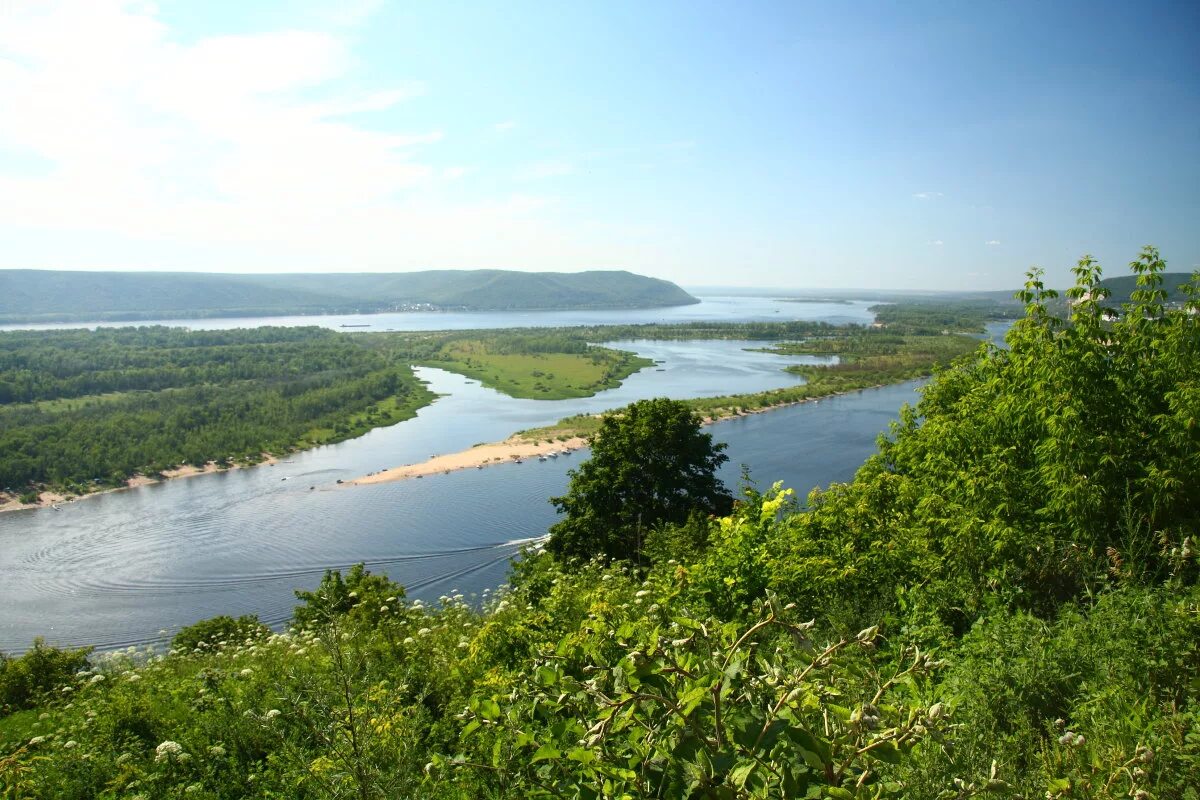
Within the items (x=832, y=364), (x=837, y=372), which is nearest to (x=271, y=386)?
(x=837, y=372)

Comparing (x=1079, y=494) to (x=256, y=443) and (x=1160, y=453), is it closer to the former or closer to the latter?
(x=1160, y=453)

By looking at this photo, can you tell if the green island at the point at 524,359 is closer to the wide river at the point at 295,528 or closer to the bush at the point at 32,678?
the wide river at the point at 295,528

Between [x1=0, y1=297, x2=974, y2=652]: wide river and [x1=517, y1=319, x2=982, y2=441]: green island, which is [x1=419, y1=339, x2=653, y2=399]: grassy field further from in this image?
[x1=0, y1=297, x2=974, y2=652]: wide river

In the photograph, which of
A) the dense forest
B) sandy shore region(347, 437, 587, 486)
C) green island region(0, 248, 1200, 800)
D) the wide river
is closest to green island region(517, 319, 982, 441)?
sandy shore region(347, 437, 587, 486)

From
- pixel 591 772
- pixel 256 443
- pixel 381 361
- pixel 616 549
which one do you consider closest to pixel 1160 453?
pixel 591 772

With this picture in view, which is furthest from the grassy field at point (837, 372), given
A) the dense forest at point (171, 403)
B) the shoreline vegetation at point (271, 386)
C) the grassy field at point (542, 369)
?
the dense forest at point (171, 403)

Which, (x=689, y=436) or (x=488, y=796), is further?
(x=689, y=436)
